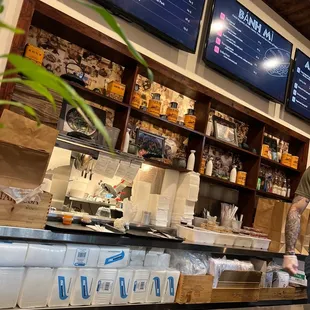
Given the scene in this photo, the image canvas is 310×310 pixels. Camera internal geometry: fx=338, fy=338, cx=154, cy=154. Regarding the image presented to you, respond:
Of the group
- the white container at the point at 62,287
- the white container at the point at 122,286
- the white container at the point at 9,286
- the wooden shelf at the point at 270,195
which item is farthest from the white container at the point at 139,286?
the wooden shelf at the point at 270,195

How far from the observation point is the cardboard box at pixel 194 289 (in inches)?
95.1

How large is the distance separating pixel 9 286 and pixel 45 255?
0.23 metres

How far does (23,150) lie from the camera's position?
1783 mm

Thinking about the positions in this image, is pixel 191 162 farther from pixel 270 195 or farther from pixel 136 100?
pixel 270 195

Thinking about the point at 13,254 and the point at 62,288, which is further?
the point at 62,288

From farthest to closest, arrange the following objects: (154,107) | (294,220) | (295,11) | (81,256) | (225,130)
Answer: (295,11), (225,130), (154,107), (294,220), (81,256)

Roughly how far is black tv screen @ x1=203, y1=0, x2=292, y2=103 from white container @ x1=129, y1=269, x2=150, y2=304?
6.57 feet

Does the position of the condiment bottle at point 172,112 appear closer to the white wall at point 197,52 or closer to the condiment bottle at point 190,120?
the condiment bottle at point 190,120

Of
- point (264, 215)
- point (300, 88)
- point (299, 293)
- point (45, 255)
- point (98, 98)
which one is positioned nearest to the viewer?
point (45, 255)

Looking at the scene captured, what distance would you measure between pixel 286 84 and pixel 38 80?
404cm

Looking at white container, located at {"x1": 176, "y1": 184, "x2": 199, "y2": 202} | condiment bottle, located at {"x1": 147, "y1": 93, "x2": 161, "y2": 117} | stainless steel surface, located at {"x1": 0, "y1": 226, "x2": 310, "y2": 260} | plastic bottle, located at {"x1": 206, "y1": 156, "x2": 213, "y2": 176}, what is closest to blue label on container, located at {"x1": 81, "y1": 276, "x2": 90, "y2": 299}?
stainless steel surface, located at {"x1": 0, "y1": 226, "x2": 310, "y2": 260}

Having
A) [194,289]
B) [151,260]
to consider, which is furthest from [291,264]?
[151,260]

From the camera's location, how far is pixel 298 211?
2.29 meters

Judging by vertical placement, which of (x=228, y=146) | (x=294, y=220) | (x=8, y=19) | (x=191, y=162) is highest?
(x=8, y=19)
